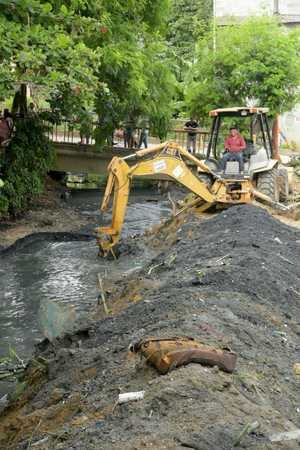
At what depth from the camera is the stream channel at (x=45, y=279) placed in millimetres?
11727

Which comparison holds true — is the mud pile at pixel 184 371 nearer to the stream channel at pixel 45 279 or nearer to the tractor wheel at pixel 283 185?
the stream channel at pixel 45 279

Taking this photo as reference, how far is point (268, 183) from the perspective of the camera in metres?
17.8

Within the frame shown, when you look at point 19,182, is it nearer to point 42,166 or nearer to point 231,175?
point 42,166

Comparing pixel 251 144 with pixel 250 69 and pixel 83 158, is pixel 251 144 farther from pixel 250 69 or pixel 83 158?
pixel 83 158

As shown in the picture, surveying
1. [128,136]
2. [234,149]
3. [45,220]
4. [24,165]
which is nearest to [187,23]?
[128,136]

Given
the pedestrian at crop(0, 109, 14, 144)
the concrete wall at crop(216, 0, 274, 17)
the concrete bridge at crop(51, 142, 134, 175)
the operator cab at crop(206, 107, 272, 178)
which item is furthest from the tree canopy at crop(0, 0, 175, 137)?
the concrete wall at crop(216, 0, 274, 17)

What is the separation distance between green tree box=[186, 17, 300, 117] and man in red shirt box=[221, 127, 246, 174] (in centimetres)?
783

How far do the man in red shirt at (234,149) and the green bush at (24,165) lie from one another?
19.8ft

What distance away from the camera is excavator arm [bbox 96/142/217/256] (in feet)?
48.9

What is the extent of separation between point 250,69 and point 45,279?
12451 mm

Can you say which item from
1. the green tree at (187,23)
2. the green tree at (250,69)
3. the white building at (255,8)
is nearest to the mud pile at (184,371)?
the green tree at (250,69)

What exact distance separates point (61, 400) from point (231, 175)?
11.1 m

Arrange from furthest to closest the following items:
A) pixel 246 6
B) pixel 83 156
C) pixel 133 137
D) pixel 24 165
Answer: pixel 246 6 → pixel 133 137 → pixel 83 156 → pixel 24 165

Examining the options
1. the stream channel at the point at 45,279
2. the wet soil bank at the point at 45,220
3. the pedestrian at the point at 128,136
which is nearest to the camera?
the stream channel at the point at 45,279
